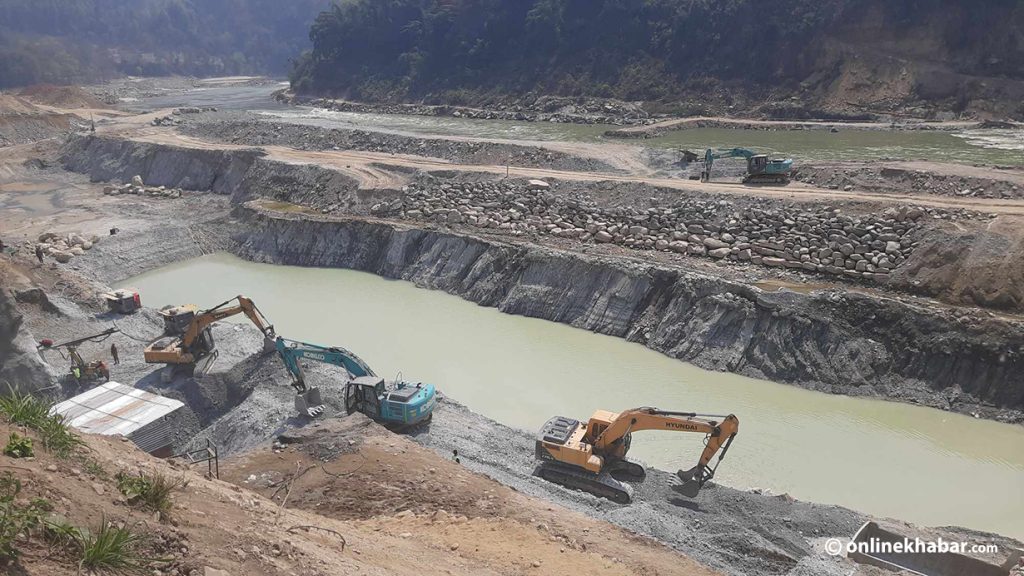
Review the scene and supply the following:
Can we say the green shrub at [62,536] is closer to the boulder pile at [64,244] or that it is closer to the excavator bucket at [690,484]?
the excavator bucket at [690,484]

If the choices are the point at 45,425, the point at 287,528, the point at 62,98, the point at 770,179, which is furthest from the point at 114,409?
the point at 62,98

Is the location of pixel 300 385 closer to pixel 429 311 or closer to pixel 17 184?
pixel 429 311

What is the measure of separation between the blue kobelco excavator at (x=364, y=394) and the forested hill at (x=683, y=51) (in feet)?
168

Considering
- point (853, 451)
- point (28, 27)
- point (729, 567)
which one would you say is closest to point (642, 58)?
point (853, 451)

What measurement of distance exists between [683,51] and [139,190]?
50233 millimetres

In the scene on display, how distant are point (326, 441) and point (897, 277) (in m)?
17.5

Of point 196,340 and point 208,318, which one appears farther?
point 196,340

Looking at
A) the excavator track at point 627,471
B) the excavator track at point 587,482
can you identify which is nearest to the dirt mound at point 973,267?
the excavator track at point 627,471

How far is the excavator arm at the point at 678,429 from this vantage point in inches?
526

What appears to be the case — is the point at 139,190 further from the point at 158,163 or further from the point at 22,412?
the point at 22,412

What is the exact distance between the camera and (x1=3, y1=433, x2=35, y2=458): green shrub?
24.3ft

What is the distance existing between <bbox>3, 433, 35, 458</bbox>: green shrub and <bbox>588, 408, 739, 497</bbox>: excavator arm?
962 cm

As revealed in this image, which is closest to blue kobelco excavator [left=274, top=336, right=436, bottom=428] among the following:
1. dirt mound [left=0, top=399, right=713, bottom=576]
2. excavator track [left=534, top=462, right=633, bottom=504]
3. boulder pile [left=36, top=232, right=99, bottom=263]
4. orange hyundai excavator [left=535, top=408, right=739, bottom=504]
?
dirt mound [left=0, top=399, right=713, bottom=576]

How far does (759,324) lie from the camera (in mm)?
21172
